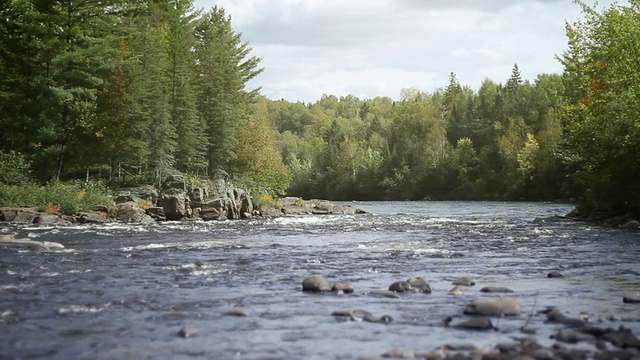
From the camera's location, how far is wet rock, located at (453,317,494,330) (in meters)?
9.37

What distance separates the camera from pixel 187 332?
9.05 m

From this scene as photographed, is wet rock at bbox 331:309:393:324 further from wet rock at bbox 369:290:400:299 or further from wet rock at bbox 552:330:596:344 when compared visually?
wet rock at bbox 552:330:596:344

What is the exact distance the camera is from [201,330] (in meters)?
9.38

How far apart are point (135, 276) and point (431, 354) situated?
30.2 feet

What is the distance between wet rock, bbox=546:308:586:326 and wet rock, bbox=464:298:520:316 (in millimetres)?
550

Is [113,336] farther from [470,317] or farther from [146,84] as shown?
[146,84]

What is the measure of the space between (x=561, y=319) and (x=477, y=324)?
1436 mm

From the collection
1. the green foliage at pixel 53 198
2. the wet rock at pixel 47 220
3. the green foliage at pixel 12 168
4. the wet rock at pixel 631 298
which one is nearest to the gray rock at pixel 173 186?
the green foliage at pixel 53 198

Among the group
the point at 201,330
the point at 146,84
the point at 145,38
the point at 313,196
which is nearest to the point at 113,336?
the point at 201,330

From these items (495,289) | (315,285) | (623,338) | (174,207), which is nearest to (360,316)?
(315,285)

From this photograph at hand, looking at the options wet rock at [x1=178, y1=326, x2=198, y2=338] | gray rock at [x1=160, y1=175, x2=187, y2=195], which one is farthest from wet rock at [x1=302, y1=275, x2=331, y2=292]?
gray rock at [x1=160, y1=175, x2=187, y2=195]

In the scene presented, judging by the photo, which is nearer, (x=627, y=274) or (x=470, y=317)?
(x=470, y=317)

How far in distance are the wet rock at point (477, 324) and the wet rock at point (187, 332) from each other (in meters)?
3.88

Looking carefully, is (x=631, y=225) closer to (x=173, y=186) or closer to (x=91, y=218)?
(x=91, y=218)
